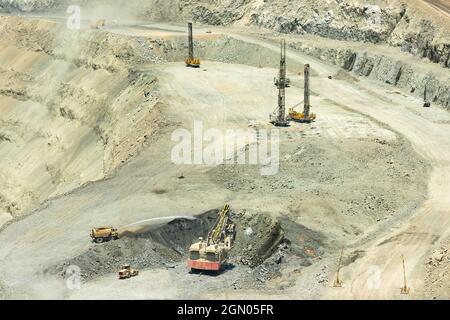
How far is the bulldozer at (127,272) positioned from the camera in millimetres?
32906

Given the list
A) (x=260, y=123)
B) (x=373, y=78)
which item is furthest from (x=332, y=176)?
(x=373, y=78)

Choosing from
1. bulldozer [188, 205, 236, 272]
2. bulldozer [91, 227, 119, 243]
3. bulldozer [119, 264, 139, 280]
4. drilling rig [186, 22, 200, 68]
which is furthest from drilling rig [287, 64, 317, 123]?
bulldozer [119, 264, 139, 280]

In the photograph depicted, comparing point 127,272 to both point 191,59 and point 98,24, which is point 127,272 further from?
point 98,24

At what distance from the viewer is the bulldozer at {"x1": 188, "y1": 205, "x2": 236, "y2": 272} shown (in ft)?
108

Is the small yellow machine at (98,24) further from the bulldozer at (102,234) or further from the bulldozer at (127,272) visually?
the bulldozer at (127,272)

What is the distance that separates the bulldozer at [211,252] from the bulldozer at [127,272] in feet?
8.62

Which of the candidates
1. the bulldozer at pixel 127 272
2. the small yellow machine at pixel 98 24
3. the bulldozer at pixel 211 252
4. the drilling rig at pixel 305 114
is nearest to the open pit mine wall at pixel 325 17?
the small yellow machine at pixel 98 24

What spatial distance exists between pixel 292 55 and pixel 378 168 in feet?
104

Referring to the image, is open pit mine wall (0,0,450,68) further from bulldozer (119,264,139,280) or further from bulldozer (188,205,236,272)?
bulldozer (119,264,139,280)

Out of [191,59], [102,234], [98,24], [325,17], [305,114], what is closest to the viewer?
[102,234]

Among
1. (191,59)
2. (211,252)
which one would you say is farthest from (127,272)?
(191,59)

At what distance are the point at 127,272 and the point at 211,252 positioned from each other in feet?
13.4

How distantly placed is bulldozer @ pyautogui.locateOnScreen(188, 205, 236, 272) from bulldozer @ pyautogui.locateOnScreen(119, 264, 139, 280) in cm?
263

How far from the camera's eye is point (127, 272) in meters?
33.0
